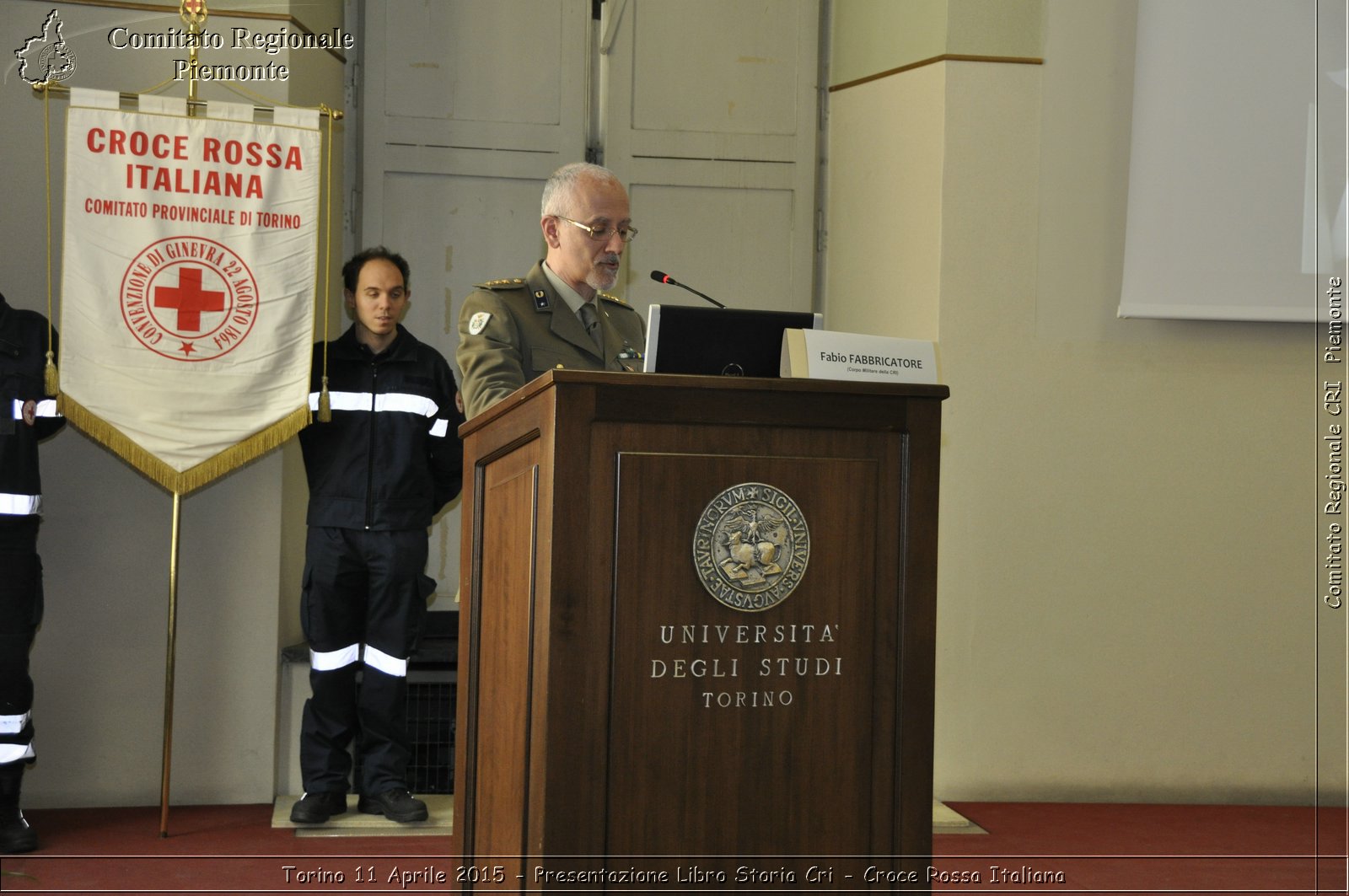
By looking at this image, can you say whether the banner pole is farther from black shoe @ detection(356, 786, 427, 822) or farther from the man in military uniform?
the man in military uniform

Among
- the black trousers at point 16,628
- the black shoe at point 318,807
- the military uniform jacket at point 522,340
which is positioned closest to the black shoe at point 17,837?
the black trousers at point 16,628

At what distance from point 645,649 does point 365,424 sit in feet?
8.67

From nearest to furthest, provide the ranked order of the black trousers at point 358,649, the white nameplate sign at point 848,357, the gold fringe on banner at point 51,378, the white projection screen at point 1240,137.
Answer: the white nameplate sign at point 848,357 → the gold fringe on banner at point 51,378 → the black trousers at point 358,649 → the white projection screen at point 1240,137

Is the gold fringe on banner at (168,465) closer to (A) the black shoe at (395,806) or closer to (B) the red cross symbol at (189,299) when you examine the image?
(B) the red cross symbol at (189,299)

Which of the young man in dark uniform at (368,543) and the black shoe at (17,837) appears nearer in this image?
the black shoe at (17,837)

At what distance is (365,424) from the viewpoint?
416 centimetres

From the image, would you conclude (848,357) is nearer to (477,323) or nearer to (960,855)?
(477,323)

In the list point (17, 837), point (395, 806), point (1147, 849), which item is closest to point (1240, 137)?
point (1147, 849)

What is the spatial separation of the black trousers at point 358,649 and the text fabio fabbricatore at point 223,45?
151 cm

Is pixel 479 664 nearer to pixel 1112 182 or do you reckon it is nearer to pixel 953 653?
pixel 953 653

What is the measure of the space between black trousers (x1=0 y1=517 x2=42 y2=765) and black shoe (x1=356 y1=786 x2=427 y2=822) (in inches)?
38.6

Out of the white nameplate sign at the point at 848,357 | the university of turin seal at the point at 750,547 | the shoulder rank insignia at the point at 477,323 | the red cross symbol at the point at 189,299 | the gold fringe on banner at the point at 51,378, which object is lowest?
the university of turin seal at the point at 750,547

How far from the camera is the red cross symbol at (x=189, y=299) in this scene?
156 inches

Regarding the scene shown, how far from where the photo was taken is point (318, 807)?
157 inches
